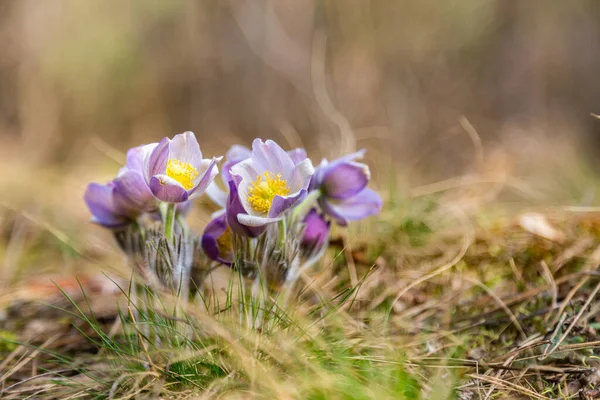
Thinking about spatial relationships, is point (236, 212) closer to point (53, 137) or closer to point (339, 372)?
point (339, 372)

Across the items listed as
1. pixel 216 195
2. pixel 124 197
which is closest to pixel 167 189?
pixel 124 197

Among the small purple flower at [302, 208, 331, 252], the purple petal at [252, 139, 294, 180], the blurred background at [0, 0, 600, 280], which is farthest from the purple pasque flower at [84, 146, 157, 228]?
the blurred background at [0, 0, 600, 280]

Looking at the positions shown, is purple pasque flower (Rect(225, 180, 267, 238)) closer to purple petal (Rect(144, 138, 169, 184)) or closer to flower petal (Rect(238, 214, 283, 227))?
flower petal (Rect(238, 214, 283, 227))

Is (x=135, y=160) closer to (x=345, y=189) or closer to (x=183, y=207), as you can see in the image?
(x=183, y=207)

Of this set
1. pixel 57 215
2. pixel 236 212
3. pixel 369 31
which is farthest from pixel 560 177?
pixel 369 31

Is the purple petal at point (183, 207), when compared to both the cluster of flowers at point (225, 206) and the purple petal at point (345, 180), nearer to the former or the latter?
the cluster of flowers at point (225, 206)

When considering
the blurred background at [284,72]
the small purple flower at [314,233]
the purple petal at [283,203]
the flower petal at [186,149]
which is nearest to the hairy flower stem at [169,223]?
the flower petal at [186,149]
